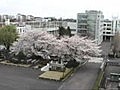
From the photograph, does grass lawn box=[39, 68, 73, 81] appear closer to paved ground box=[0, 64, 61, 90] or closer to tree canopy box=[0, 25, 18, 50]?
paved ground box=[0, 64, 61, 90]

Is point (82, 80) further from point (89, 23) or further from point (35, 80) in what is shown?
point (89, 23)

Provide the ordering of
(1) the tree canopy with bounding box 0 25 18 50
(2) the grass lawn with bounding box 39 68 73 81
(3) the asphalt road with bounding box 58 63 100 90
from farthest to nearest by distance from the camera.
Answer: (1) the tree canopy with bounding box 0 25 18 50 → (2) the grass lawn with bounding box 39 68 73 81 → (3) the asphalt road with bounding box 58 63 100 90

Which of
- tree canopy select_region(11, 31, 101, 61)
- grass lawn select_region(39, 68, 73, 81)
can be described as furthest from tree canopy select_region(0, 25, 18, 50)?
grass lawn select_region(39, 68, 73, 81)

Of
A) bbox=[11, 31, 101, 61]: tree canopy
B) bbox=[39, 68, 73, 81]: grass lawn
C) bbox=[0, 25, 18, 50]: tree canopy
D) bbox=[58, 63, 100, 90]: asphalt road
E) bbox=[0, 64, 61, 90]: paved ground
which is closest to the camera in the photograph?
bbox=[0, 64, 61, 90]: paved ground

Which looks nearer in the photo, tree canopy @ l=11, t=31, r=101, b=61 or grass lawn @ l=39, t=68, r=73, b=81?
grass lawn @ l=39, t=68, r=73, b=81

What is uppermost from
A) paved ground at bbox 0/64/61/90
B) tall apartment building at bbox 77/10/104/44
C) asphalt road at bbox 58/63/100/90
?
tall apartment building at bbox 77/10/104/44

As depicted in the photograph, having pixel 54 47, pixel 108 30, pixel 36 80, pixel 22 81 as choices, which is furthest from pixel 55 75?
pixel 108 30

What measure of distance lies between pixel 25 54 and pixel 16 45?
2.14 metres

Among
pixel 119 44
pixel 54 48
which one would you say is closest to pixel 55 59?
pixel 54 48

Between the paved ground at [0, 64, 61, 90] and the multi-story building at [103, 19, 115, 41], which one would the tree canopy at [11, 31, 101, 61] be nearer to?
the paved ground at [0, 64, 61, 90]

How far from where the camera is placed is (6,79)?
24844 millimetres

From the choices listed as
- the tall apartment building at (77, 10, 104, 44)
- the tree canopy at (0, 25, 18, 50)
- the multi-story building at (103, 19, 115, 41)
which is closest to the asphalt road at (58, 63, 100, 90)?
the tree canopy at (0, 25, 18, 50)

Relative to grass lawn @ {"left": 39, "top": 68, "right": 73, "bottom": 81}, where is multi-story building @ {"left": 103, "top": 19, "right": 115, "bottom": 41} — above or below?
above

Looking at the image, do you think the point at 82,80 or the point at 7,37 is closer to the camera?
the point at 82,80
